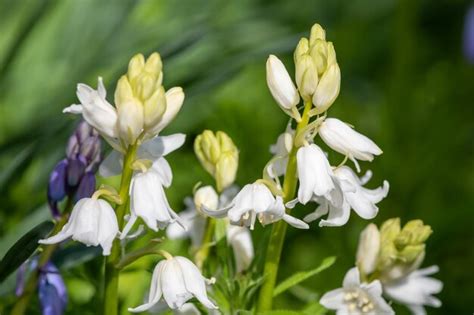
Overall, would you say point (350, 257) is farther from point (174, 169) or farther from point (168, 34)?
point (168, 34)

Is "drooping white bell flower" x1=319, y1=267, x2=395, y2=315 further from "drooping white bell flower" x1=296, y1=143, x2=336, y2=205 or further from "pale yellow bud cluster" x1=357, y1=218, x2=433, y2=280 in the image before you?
"drooping white bell flower" x1=296, y1=143, x2=336, y2=205

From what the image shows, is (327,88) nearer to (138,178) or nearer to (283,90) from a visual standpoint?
(283,90)

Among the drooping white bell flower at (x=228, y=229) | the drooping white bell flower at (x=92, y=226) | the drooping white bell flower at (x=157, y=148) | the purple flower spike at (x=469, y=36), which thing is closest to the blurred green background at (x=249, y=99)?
the purple flower spike at (x=469, y=36)

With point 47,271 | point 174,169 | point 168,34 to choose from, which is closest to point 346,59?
point 168,34

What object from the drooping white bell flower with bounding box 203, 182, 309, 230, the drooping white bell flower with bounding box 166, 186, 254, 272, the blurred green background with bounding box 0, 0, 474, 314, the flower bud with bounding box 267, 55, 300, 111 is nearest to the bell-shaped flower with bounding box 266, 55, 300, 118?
the flower bud with bounding box 267, 55, 300, 111

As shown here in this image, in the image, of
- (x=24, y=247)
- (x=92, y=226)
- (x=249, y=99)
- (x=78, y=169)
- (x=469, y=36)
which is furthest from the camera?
(x=469, y=36)

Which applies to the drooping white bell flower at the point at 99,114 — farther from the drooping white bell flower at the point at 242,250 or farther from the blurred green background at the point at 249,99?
the blurred green background at the point at 249,99

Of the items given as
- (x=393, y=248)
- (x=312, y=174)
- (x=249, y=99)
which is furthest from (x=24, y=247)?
(x=249, y=99)
